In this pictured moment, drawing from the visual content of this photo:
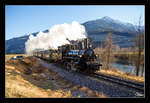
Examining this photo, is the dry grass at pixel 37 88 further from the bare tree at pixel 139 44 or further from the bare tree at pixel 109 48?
the bare tree at pixel 109 48

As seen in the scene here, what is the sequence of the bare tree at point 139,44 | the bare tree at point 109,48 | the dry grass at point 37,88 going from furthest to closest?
the bare tree at point 109,48, the bare tree at point 139,44, the dry grass at point 37,88

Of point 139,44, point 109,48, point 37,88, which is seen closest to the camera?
point 37,88

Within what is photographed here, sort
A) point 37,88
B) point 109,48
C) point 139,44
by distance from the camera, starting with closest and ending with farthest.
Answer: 1. point 37,88
2. point 139,44
3. point 109,48

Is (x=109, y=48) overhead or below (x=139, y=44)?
below

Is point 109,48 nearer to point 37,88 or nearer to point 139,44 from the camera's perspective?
point 139,44

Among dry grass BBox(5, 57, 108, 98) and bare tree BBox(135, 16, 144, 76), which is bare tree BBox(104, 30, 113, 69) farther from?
dry grass BBox(5, 57, 108, 98)

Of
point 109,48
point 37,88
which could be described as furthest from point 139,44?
point 37,88

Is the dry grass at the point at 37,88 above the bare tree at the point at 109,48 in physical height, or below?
below

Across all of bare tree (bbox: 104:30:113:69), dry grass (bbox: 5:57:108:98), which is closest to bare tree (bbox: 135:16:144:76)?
bare tree (bbox: 104:30:113:69)

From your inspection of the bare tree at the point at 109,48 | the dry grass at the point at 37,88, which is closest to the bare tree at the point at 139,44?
the bare tree at the point at 109,48

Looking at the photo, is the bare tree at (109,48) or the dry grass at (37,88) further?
the bare tree at (109,48)
